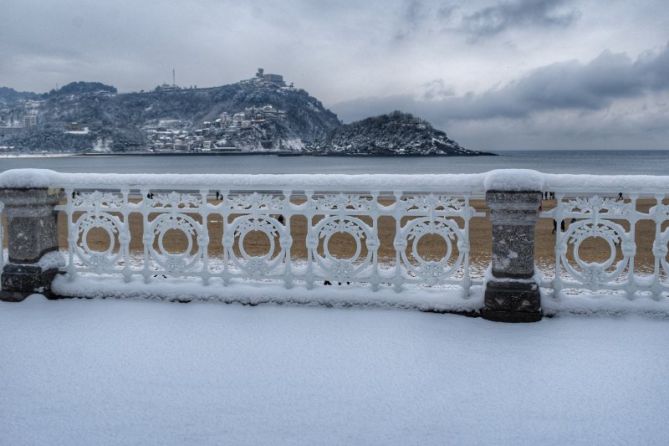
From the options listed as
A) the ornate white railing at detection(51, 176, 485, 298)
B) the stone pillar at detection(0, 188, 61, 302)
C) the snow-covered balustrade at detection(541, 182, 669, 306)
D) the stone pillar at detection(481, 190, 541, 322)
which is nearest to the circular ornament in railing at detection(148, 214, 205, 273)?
the ornate white railing at detection(51, 176, 485, 298)

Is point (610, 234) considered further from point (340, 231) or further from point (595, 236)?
point (340, 231)

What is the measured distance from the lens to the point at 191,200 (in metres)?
4.75

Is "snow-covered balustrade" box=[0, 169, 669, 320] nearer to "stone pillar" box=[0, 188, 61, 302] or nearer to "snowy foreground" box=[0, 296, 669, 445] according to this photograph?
"stone pillar" box=[0, 188, 61, 302]

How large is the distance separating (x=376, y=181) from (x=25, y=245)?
3.24 metres

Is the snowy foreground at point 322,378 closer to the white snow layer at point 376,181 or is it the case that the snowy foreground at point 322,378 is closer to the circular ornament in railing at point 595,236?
the circular ornament in railing at point 595,236

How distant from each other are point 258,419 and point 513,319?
2356 millimetres

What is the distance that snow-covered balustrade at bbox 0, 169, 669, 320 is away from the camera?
167 inches

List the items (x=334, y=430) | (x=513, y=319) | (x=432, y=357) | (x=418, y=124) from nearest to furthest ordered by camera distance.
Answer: (x=334, y=430)
(x=432, y=357)
(x=513, y=319)
(x=418, y=124)

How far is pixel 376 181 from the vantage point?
14.6 ft

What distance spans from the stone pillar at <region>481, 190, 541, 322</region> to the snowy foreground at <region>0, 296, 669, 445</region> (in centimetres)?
15

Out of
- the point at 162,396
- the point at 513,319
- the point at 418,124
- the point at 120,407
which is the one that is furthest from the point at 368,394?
the point at 418,124

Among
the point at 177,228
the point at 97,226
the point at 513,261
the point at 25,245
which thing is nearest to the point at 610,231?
the point at 513,261

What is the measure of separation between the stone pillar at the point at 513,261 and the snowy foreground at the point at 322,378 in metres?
0.15

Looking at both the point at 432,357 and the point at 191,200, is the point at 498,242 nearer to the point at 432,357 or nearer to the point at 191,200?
the point at 432,357
